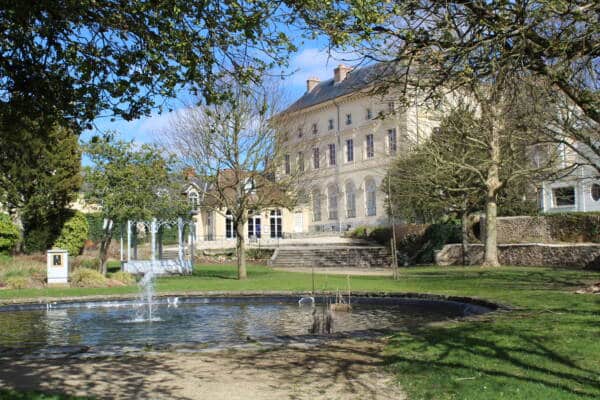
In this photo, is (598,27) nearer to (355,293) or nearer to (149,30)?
(149,30)

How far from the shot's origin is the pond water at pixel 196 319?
10.4 m

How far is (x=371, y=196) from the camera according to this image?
54.1m

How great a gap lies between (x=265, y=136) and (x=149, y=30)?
53.8ft

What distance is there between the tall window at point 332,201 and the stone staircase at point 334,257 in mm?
20598

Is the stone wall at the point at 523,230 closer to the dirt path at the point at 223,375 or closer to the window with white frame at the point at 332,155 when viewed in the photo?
the dirt path at the point at 223,375

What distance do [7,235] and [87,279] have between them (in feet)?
38.3

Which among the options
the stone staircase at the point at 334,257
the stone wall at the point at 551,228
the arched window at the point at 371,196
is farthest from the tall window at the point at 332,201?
the stone wall at the point at 551,228

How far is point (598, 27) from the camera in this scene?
24.5 ft

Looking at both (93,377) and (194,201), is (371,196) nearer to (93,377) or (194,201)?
(194,201)

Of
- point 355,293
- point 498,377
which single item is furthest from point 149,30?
point 355,293

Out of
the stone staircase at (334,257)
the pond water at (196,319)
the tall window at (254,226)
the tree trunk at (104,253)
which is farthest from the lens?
the tall window at (254,226)

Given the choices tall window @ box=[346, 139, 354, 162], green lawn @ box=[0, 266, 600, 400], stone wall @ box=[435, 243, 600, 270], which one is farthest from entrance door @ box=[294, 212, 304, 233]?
green lawn @ box=[0, 266, 600, 400]

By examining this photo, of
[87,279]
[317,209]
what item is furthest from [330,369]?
[317,209]

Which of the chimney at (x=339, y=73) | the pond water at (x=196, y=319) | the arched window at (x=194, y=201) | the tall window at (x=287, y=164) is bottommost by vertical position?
the pond water at (x=196, y=319)
